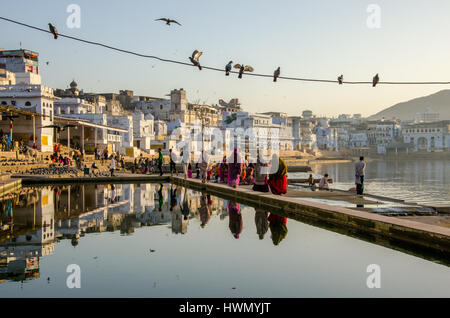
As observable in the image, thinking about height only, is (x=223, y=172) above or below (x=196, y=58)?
below

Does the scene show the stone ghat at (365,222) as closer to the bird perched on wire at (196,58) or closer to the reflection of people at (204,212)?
the reflection of people at (204,212)

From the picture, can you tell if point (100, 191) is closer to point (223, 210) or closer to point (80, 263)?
point (223, 210)

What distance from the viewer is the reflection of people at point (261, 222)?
34.8 feet

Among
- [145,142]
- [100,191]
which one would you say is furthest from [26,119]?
[145,142]

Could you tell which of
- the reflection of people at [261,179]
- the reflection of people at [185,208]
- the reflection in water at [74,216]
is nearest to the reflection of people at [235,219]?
the reflection in water at [74,216]

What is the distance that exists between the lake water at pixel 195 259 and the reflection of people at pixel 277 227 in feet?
0.14

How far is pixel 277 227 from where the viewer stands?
37.0 ft

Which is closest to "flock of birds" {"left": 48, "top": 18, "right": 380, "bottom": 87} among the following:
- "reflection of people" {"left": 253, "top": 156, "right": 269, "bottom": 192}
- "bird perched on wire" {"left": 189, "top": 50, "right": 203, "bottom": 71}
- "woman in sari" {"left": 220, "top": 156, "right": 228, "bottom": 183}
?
"bird perched on wire" {"left": 189, "top": 50, "right": 203, "bottom": 71}

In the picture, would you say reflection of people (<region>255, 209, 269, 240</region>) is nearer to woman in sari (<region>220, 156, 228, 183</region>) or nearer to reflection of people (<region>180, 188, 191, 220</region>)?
reflection of people (<region>180, 188, 191, 220</region>)

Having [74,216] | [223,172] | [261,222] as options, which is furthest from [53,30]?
[223,172]

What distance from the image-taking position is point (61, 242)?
9.52 meters

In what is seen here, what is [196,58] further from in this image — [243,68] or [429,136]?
[429,136]

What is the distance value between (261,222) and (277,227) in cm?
A: 82

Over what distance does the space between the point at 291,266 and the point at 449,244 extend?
9.33 feet
